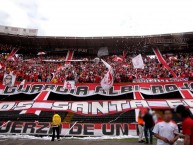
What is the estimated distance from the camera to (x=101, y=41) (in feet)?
109

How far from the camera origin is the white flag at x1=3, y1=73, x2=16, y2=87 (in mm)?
22128

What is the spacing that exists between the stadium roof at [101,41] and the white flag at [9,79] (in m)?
12.0

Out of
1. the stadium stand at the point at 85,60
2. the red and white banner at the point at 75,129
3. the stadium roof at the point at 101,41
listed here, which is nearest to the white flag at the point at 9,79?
the stadium stand at the point at 85,60

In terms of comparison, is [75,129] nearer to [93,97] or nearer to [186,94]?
[93,97]

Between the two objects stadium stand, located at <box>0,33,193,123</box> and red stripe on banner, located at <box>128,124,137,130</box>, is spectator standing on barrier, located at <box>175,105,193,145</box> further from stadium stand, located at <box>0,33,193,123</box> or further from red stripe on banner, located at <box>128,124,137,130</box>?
stadium stand, located at <box>0,33,193,123</box>

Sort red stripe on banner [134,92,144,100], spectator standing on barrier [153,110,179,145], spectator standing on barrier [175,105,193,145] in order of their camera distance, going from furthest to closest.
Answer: red stripe on banner [134,92,144,100] < spectator standing on barrier [153,110,179,145] < spectator standing on barrier [175,105,193,145]

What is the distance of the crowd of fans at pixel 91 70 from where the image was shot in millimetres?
23172

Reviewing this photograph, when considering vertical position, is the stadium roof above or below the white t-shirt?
above

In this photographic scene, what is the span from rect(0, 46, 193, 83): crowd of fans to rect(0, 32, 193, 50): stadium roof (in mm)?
1804

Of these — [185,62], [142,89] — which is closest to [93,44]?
[185,62]

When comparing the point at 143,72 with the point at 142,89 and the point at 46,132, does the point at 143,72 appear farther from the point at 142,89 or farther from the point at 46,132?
the point at 46,132

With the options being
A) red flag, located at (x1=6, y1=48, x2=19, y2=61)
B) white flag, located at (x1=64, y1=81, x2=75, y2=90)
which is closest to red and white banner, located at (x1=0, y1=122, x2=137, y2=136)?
white flag, located at (x1=64, y1=81, x2=75, y2=90)

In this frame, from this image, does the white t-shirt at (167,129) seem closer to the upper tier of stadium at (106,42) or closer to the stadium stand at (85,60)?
the stadium stand at (85,60)

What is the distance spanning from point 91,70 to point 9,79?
28.5 ft
